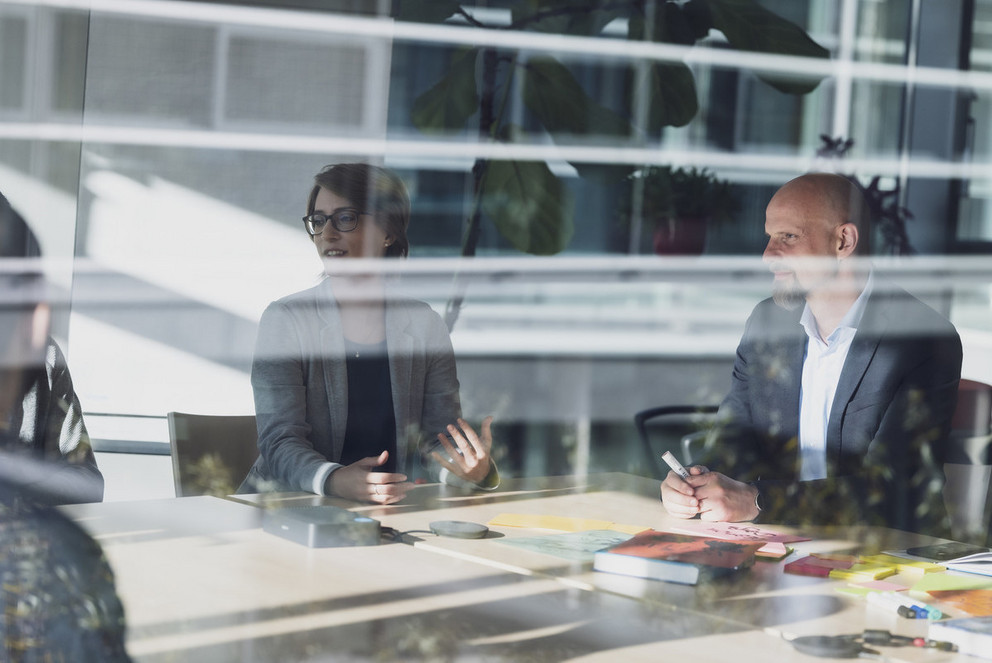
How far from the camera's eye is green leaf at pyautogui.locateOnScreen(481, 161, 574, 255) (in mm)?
3477

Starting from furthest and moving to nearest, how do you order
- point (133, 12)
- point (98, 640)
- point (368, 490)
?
point (133, 12) < point (368, 490) < point (98, 640)

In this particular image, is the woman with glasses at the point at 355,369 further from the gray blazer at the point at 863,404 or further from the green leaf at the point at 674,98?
the green leaf at the point at 674,98

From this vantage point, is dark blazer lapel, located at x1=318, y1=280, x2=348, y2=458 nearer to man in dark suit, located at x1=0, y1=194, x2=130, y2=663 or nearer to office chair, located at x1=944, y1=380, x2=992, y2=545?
man in dark suit, located at x1=0, y1=194, x2=130, y2=663

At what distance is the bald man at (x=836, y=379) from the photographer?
7.68ft

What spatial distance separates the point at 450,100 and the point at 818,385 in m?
1.88

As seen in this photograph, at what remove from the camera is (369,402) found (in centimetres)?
243

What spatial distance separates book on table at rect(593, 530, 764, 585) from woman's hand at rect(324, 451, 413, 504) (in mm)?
515

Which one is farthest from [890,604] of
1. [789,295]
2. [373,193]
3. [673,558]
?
[373,193]

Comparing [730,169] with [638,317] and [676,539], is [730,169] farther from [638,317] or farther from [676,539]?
[676,539]

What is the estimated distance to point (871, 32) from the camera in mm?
4531

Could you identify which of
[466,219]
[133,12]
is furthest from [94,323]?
[466,219]

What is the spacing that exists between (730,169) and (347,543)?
3514mm

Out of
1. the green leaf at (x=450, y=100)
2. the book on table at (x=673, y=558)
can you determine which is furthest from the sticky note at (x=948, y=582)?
the green leaf at (x=450, y=100)

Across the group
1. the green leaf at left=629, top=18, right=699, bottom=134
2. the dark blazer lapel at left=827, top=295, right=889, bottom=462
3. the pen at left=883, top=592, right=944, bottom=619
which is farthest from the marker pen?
the green leaf at left=629, top=18, right=699, bottom=134
